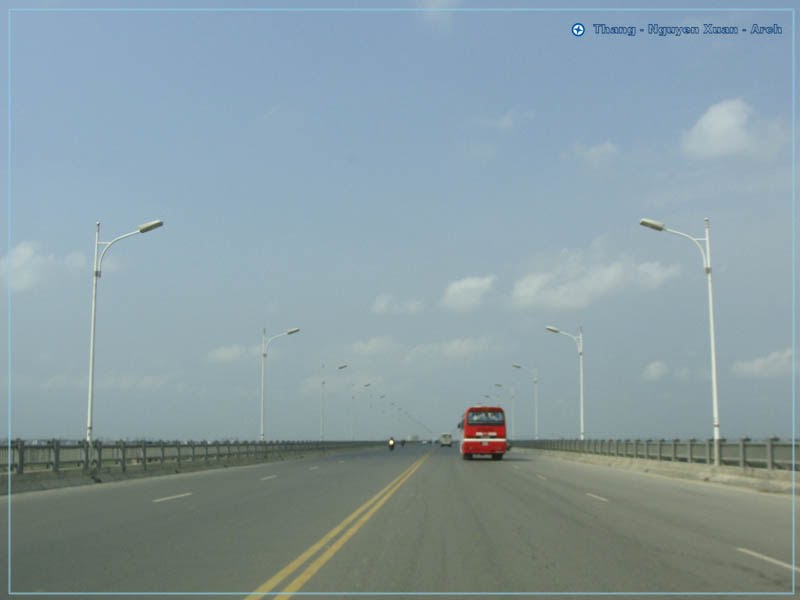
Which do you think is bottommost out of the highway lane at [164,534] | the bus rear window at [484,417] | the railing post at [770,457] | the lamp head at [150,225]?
the highway lane at [164,534]

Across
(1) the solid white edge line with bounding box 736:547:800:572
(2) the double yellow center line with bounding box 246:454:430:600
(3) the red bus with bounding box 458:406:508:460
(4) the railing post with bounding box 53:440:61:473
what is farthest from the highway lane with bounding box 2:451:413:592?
(3) the red bus with bounding box 458:406:508:460

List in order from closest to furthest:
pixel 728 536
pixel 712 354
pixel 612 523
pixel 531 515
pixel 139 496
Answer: pixel 728 536, pixel 612 523, pixel 531 515, pixel 139 496, pixel 712 354

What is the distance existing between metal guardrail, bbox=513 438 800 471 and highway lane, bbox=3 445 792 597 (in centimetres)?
348

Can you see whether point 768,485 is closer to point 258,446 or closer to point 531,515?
point 531,515

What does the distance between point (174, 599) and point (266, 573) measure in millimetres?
1763

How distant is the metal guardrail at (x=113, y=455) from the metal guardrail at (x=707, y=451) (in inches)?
841

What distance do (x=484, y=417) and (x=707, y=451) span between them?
23898mm

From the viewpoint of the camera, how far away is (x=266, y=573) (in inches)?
431

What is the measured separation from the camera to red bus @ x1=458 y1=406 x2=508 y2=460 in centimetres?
5688

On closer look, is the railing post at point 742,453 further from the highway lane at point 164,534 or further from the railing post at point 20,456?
the railing post at point 20,456

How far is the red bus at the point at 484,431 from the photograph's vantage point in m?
56.9

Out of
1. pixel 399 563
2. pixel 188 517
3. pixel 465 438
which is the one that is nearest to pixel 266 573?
pixel 399 563

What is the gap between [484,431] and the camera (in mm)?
57344

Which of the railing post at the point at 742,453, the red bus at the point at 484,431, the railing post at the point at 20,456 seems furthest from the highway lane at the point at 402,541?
the red bus at the point at 484,431
